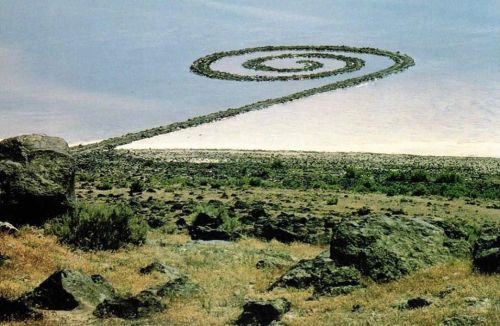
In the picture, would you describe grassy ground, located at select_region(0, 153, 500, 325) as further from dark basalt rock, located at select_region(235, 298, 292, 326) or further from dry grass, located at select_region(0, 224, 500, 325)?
dark basalt rock, located at select_region(235, 298, 292, 326)

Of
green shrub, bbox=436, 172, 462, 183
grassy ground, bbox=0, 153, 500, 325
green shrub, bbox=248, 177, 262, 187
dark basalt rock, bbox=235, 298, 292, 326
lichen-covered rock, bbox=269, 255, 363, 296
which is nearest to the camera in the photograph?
dark basalt rock, bbox=235, 298, 292, 326

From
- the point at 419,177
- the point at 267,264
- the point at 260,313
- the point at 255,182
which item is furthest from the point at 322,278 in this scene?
the point at 419,177

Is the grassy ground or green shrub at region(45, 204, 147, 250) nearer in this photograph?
the grassy ground

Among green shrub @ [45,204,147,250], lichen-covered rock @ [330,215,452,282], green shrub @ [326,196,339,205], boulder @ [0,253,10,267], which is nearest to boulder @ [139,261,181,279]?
green shrub @ [45,204,147,250]

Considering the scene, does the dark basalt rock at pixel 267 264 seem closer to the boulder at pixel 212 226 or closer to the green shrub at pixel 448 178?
the boulder at pixel 212 226

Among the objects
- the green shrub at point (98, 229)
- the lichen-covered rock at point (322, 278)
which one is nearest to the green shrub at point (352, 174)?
the green shrub at point (98, 229)

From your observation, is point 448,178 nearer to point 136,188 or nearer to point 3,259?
point 136,188

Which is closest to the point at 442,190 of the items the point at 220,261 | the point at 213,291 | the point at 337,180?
the point at 337,180
